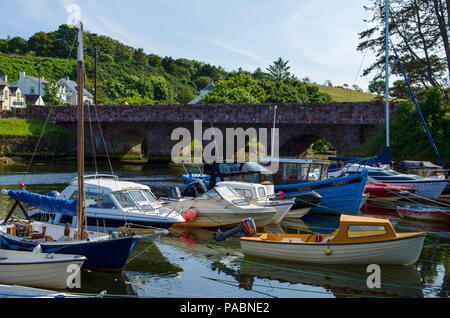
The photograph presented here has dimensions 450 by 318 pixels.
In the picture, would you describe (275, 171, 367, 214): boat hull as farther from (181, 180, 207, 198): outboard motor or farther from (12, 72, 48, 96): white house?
(12, 72, 48, 96): white house

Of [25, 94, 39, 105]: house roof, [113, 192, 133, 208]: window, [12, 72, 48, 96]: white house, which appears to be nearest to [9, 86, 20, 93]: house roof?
[25, 94, 39, 105]: house roof

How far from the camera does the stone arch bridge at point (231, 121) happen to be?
45.6 m

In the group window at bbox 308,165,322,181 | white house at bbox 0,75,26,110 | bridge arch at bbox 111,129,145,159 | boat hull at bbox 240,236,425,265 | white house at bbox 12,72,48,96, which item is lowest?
boat hull at bbox 240,236,425,265

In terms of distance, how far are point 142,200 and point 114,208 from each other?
131 centimetres

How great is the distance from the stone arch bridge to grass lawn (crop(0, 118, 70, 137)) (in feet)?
3.94

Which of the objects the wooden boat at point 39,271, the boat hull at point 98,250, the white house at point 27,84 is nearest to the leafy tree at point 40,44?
the white house at point 27,84

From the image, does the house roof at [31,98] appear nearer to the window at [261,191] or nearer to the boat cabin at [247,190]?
the boat cabin at [247,190]

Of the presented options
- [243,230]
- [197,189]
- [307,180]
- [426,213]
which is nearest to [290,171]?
[307,180]

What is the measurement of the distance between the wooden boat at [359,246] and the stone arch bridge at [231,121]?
23.5 meters

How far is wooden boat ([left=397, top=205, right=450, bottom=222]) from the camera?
25.2m

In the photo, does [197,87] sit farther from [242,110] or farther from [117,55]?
[242,110]

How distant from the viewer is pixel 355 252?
1559 centimetres

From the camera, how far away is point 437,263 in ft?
55.8
